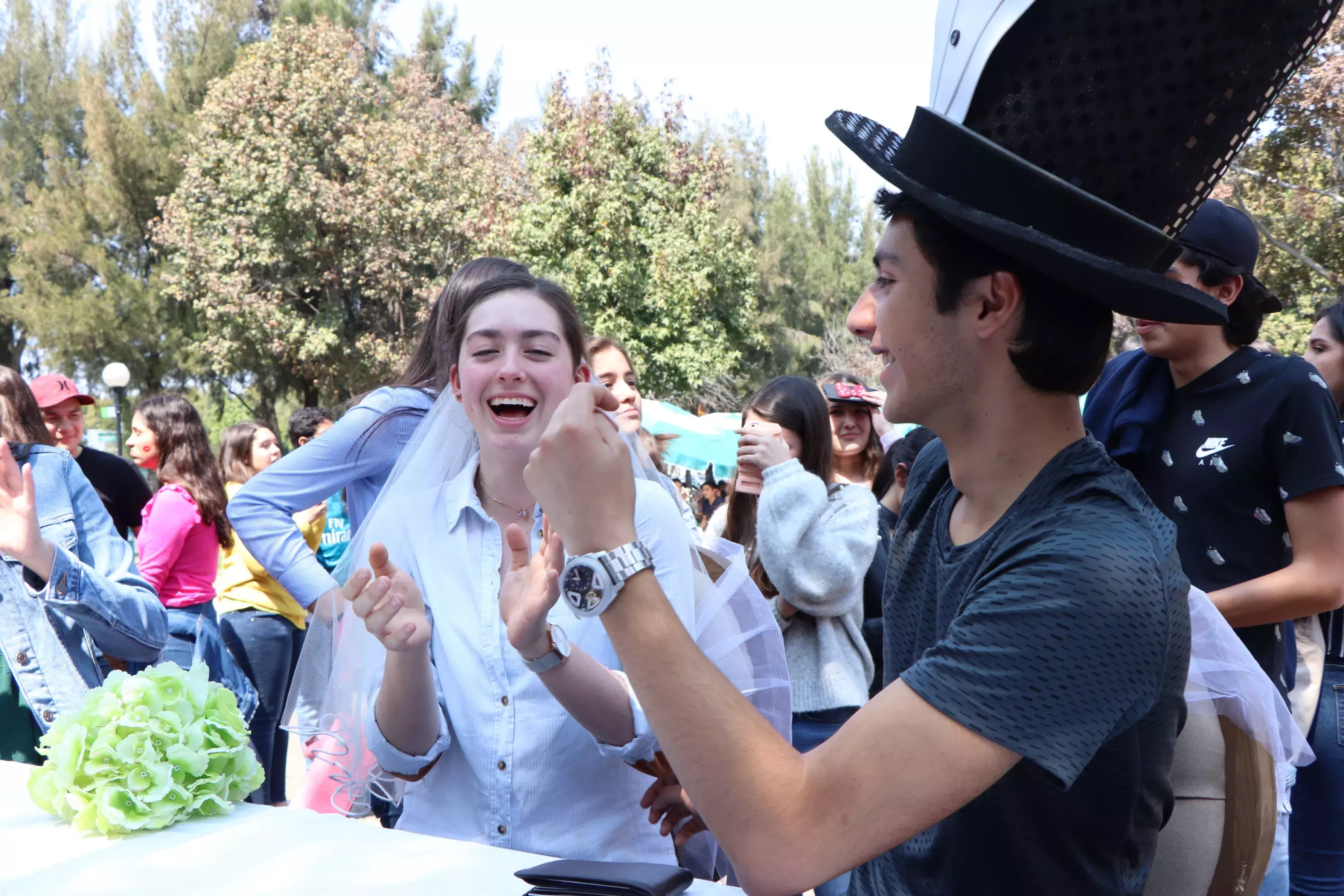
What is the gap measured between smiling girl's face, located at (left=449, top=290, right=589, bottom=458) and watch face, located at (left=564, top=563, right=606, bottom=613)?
1093 millimetres

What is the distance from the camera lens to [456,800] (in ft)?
7.25

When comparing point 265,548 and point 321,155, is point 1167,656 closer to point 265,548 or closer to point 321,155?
point 265,548

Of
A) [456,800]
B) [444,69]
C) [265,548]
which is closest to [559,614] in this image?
[456,800]

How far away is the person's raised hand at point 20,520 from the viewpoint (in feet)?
8.84

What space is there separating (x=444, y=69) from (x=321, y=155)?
14.0m

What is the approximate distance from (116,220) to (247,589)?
1025 inches

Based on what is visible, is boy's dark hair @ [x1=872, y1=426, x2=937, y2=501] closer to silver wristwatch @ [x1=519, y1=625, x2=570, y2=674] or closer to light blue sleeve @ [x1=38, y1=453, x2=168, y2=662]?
silver wristwatch @ [x1=519, y1=625, x2=570, y2=674]

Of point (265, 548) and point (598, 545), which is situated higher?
point (598, 545)

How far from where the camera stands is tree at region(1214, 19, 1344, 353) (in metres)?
11.9

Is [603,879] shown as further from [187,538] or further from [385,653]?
[187,538]

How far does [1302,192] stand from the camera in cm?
1320

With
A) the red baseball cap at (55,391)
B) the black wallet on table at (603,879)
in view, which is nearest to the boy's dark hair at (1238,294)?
the black wallet on table at (603,879)

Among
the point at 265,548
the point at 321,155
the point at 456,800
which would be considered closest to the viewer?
the point at 456,800

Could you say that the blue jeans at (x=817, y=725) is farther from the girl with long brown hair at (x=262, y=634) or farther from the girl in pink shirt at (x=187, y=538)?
the girl with long brown hair at (x=262, y=634)
